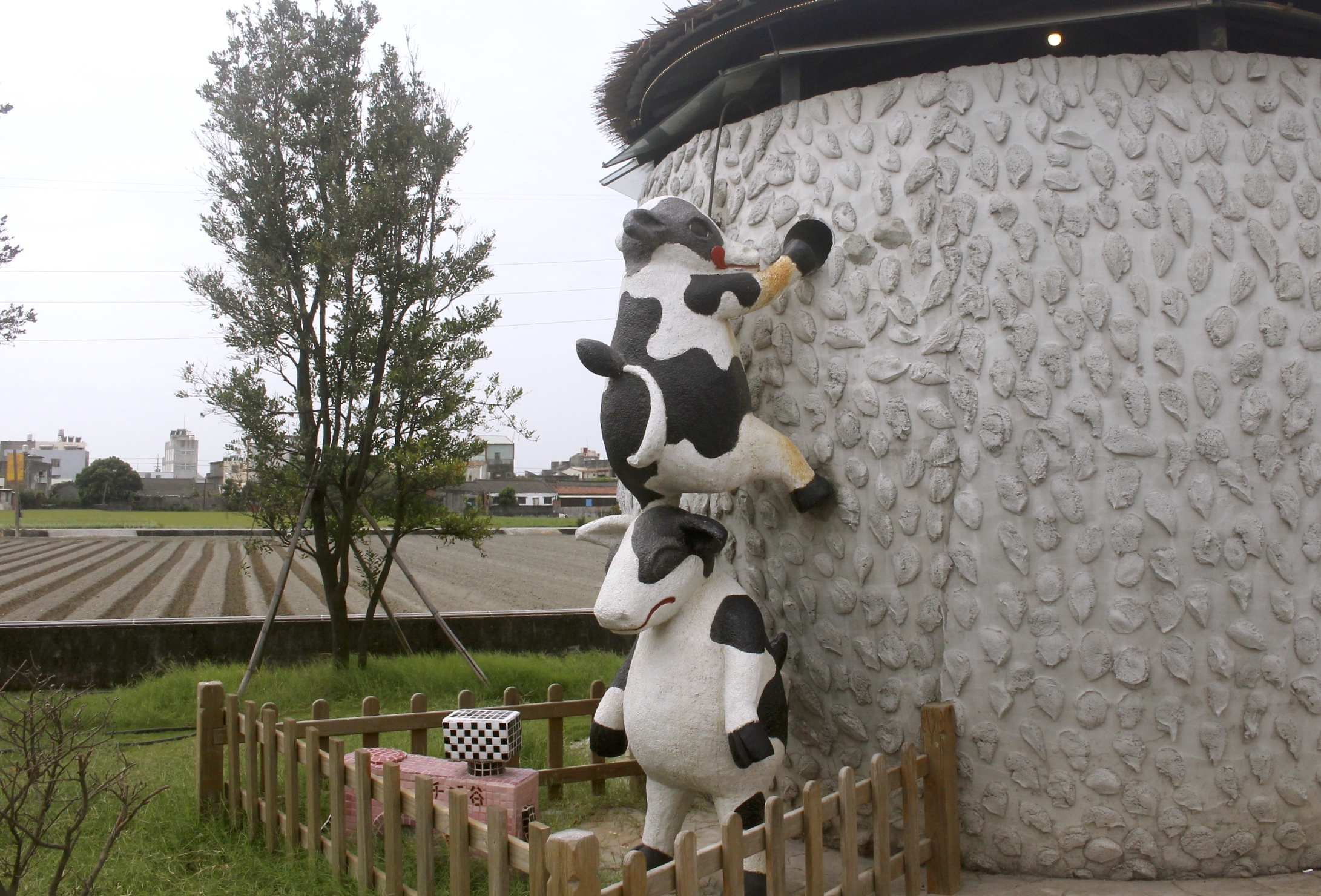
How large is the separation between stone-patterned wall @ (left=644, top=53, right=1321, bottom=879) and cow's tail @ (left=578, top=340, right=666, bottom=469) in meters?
0.78

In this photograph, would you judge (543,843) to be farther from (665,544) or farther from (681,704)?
(665,544)

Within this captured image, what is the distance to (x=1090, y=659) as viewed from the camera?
3463 millimetres

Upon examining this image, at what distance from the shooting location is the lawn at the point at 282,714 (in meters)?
3.97

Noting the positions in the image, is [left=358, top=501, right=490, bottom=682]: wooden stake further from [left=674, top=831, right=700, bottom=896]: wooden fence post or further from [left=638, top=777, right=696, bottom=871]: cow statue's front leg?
[left=674, top=831, right=700, bottom=896]: wooden fence post

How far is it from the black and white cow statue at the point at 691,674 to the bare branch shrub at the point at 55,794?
1603 millimetres

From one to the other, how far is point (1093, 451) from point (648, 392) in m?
1.64

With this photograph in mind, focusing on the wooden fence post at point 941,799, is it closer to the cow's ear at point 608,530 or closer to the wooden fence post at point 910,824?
the wooden fence post at point 910,824

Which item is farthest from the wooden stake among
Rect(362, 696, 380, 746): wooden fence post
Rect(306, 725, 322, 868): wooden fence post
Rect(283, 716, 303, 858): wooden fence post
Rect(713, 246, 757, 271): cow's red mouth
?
Rect(713, 246, 757, 271): cow's red mouth

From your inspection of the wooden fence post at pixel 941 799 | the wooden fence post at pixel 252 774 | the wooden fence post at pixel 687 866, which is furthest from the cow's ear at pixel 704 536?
the wooden fence post at pixel 252 774

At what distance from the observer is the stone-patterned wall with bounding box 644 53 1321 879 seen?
346 cm

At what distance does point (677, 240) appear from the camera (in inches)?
149

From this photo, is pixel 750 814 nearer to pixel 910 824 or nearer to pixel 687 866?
pixel 910 824

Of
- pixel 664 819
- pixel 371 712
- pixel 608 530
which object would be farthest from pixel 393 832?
pixel 371 712

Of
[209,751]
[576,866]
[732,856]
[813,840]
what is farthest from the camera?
[209,751]
